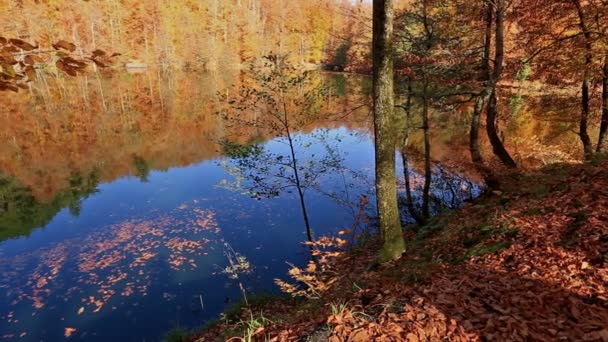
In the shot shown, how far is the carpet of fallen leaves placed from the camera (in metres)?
3.61

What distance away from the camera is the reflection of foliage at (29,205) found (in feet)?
48.8

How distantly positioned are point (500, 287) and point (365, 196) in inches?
356

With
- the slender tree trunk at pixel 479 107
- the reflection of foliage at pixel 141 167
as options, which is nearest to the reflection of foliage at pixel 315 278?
the slender tree trunk at pixel 479 107

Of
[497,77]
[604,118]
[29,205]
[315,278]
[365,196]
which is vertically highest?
[497,77]

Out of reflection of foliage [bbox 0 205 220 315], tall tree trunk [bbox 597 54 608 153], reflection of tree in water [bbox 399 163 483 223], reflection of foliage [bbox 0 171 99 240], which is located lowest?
reflection of foliage [bbox 0 205 220 315]

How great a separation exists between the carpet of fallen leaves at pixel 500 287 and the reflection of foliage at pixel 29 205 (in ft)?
39.2

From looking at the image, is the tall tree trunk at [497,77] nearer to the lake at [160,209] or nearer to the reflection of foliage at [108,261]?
the lake at [160,209]

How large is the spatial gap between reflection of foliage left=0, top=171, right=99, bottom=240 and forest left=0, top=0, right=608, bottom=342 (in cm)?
11

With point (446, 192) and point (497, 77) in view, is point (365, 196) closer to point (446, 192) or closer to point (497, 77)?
point (446, 192)

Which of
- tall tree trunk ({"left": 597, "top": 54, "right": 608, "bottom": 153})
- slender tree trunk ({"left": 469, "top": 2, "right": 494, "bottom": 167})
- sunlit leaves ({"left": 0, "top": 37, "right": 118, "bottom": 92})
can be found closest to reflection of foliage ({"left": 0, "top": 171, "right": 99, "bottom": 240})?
sunlit leaves ({"left": 0, "top": 37, "right": 118, "bottom": 92})

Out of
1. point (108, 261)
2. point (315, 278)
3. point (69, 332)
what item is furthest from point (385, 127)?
point (108, 261)

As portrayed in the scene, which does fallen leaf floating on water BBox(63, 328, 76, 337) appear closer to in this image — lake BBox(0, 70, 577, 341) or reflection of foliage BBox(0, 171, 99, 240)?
lake BBox(0, 70, 577, 341)

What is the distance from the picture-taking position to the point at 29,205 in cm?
1627

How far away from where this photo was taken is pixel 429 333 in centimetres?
363
